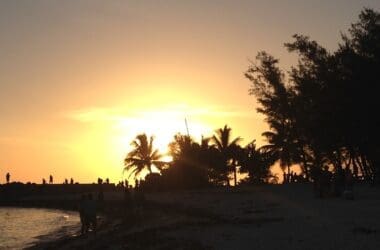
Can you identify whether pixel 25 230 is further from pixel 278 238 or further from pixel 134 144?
pixel 278 238

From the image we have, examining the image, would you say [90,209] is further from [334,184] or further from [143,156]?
[143,156]

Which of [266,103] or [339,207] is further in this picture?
[266,103]

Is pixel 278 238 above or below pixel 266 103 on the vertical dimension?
below

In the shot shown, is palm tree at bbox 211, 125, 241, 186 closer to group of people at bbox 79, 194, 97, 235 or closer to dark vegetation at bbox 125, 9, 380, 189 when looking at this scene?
dark vegetation at bbox 125, 9, 380, 189

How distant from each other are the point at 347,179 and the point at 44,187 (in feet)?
287

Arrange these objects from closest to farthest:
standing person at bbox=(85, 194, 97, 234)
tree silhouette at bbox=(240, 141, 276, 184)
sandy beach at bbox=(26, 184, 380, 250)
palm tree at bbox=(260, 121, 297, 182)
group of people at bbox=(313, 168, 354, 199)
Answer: sandy beach at bbox=(26, 184, 380, 250), standing person at bbox=(85, 194, 97, 234), group of people at bbox=(313, 168, 354, 199), palm tree at bbox=(260, 121, 297, 182), tree silhouette at bbox=(240, 141, 276, 184)

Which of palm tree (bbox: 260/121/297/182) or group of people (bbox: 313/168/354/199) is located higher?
palm tree (bbox: 260/121/297/182)

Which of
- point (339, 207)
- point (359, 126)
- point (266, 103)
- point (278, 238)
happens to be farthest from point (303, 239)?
point (266, 103)

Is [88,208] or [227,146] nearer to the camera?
[88,208]

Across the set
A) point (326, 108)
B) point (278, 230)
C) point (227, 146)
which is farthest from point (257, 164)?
point (278, 230)

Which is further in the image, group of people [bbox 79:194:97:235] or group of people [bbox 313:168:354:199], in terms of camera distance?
group of people [bbox 313:168:354:199]

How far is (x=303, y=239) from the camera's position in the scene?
→ 1806 centimetres

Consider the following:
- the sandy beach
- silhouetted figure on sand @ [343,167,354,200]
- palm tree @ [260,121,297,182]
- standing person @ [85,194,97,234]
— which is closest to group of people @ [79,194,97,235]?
standing person @ [85,194,97,234]

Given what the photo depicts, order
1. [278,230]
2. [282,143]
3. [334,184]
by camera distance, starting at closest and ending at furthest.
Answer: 1. [278,230]
2. [334,184]
3. [282,143]
